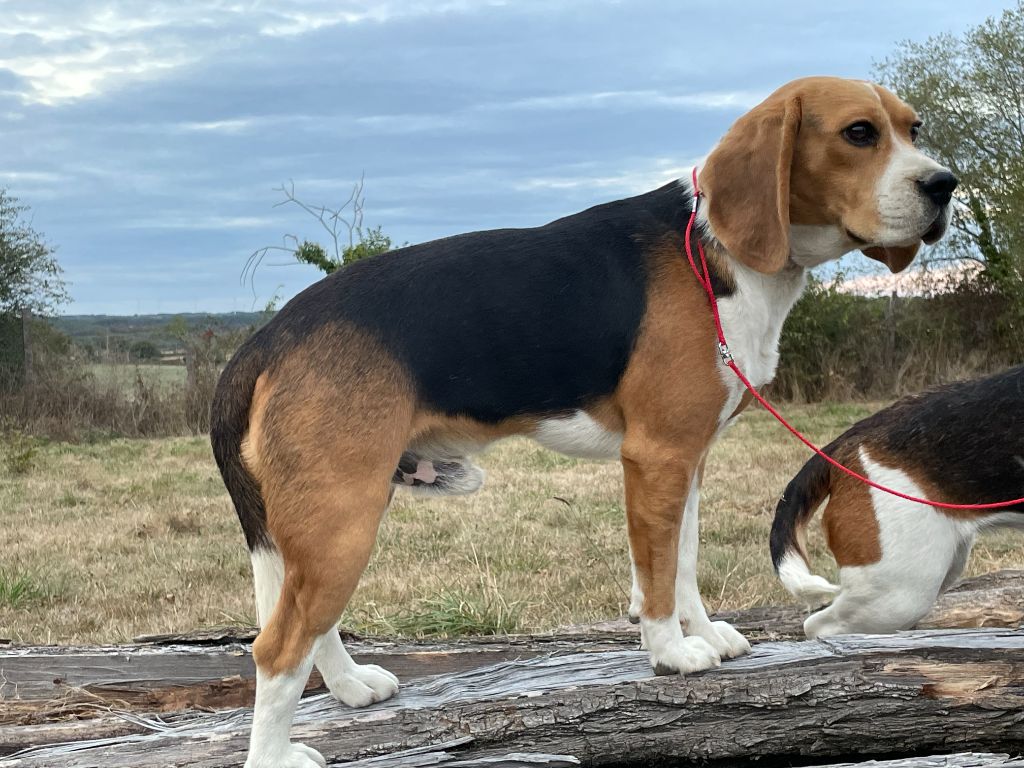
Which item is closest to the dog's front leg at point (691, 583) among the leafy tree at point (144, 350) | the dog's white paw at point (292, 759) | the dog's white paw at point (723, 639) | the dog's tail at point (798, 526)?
the dog's white paw at point (723, 639)

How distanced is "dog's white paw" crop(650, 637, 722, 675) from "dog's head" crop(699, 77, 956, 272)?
1281 mm

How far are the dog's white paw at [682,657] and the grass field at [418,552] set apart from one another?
2355mm

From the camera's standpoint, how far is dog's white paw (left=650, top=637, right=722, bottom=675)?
350cm

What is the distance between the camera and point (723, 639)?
387 cm

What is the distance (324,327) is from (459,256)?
49 cm

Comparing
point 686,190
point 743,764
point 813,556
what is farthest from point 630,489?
point 813,556

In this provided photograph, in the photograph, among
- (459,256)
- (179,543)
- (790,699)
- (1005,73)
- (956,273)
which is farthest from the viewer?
(1005,73)

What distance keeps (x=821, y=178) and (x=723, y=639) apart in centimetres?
169

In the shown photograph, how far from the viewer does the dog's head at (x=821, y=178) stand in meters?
3.17

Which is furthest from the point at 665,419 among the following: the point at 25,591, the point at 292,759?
the point at 25,591

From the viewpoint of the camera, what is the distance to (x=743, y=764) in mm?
3939

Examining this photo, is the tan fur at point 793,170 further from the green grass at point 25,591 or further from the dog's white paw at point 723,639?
the green grass at point 25,591

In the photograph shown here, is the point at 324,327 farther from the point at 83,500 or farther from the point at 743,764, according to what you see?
the point at 83,500

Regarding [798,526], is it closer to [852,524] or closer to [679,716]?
[852,524]
